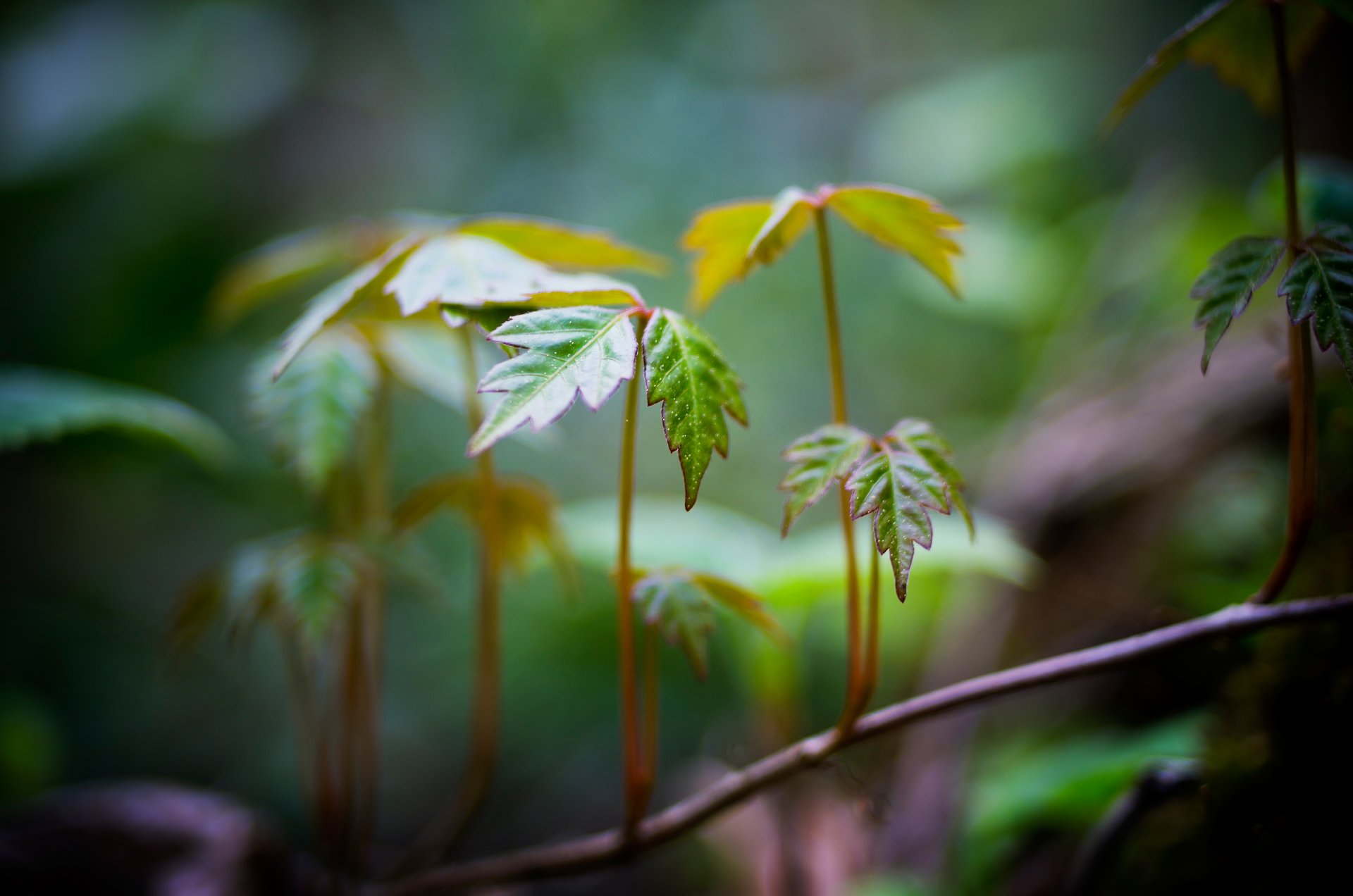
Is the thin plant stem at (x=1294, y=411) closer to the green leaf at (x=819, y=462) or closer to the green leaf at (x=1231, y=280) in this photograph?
the green leaf at (x=1231, y=280)

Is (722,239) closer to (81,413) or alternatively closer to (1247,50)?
(1247,50)

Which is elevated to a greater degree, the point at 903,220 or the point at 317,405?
the point at 903,220

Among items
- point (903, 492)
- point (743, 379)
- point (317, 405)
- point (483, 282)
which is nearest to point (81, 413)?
point (317, 405)

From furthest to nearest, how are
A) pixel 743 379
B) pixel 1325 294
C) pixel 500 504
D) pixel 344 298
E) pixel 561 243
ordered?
pixel 743 379, pixel 500 504, pixel 561 243, pixel 344 298, pixel 1325 294

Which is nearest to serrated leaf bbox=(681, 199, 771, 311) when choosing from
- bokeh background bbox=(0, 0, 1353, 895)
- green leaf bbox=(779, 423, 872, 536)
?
green leaf bbox=(779, 423, 872, 536)

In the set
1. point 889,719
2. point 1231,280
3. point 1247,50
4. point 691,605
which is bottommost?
point 889,719

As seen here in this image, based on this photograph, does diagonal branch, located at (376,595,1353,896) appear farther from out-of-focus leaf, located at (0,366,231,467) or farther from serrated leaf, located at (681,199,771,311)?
out-of-focus leaf, located at (0,366,231,467)

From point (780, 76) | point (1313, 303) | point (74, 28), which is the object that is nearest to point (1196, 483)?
point (1313, 303)
